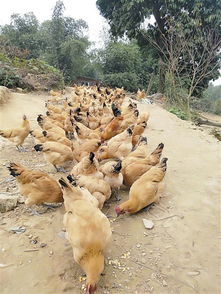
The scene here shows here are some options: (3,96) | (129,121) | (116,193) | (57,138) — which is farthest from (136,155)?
(3,96)

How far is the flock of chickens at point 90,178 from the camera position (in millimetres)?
2797

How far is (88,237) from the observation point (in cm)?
275

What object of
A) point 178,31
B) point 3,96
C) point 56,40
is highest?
point 178,31

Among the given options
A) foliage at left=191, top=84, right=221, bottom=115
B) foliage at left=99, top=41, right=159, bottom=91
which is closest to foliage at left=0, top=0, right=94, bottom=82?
foliage at left=99, top=41, right=159, bottom=91

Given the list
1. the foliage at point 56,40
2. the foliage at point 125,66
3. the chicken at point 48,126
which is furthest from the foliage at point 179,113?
the foliage at point 56,40

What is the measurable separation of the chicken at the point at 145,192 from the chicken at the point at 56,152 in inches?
64.7

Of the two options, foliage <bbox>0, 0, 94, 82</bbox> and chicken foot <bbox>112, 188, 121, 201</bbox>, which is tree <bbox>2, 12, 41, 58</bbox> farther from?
chicken foot <bbox>112, 188, 121, 201</bbox>

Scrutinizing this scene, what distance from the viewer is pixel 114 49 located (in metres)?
28.4

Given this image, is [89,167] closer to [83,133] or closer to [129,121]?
[83,133]

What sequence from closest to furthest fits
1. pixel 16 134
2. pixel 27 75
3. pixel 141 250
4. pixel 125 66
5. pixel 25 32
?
pixel 141 250
pixel 16 134
pixel 27 75
pixel 125 66
pixel 25 32

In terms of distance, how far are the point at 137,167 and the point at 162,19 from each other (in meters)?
19.7

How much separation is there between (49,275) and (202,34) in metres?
19.8

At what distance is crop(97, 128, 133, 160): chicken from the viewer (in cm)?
528

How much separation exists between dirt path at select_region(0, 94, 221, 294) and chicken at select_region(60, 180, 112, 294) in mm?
267
